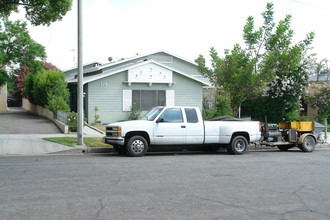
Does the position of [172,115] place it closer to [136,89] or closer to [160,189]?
[160,189]

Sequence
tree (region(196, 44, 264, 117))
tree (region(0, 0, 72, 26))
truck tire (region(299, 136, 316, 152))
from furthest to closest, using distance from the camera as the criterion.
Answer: tree (region(0, 0, 72, 26)) < tree (region(196, 44, 264, 117)) < truck tire (region(299, 136, 316, 152))

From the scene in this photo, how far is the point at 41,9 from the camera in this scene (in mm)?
17656

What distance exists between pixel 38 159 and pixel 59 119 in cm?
951

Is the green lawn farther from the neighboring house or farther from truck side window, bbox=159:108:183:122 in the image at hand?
the neighboring house

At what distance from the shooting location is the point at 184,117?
12.5m

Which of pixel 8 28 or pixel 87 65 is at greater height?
pixel 8 28

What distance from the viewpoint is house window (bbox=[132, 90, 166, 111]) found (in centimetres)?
2339

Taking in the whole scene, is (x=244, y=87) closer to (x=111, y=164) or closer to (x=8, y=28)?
(x=111, y=164)

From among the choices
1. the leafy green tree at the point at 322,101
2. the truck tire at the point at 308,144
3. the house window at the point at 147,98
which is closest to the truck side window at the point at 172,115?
the truck tire at the point at 308,144

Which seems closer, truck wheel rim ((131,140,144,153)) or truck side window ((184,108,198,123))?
truck wheel rim ((131,140,144,153))

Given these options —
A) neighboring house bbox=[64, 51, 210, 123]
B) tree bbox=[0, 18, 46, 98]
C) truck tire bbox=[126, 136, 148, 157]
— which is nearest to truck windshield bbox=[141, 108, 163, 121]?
truck tire bbox=[126, 136, 148, 157]

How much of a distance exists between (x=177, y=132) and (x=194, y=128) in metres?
0.68

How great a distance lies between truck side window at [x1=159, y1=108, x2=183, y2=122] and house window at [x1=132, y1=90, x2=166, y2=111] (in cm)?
1103

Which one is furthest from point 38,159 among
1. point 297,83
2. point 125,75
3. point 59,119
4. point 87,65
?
point 87,65
